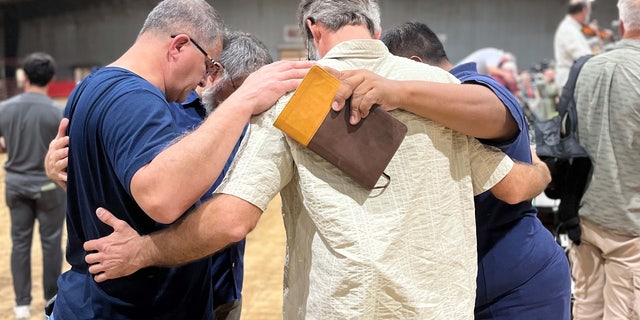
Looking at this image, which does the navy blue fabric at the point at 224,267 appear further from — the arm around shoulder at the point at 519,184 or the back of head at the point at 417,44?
the arm around shoulder at the point at 519,184

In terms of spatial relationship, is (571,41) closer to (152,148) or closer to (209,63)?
(209,63)

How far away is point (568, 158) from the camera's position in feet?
10.9

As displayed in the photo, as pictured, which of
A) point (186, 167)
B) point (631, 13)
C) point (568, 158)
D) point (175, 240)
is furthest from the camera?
point (568, 158)

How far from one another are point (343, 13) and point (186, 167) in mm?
534

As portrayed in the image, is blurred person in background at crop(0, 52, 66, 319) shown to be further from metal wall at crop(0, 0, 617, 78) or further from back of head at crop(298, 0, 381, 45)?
metal wall at crop(0, 0, 617, 78)

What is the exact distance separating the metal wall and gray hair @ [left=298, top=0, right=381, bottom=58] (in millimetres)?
19359

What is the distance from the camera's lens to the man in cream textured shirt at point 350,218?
1.62m

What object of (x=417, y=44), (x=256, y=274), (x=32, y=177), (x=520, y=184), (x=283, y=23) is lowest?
(x=283, y=23)

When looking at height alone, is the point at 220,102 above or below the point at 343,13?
below

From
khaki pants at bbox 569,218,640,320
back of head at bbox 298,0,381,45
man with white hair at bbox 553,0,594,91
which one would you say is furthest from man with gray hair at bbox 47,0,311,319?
man with white hair at bbox 553,0,594,91

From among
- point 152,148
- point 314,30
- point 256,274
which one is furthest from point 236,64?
point 256,274

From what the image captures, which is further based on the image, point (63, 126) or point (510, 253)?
point (510, 253)

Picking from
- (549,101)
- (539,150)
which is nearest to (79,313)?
(539,150)

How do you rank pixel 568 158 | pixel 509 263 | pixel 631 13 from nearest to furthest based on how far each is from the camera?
pixel 509 263 < pixel 631 13 < pixel 568 158
